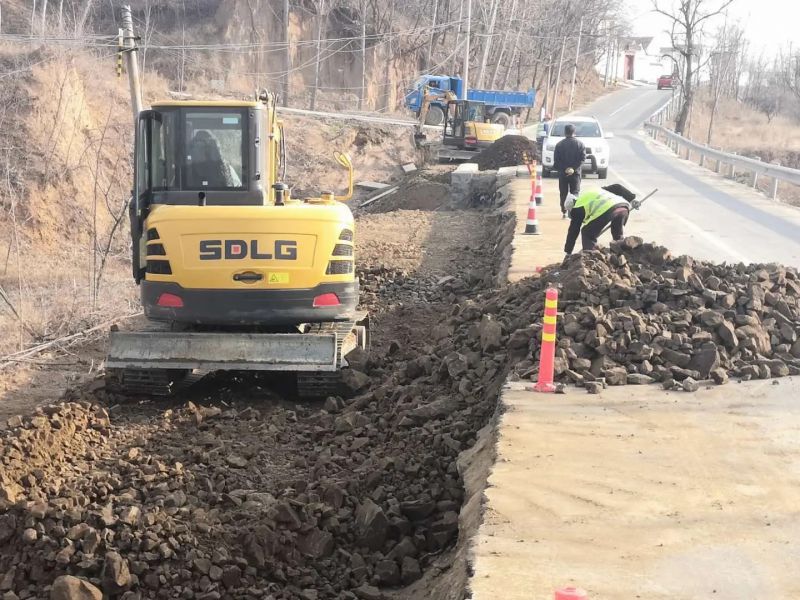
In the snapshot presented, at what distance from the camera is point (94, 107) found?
3033 cm

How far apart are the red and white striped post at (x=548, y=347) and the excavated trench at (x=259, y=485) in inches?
16.6

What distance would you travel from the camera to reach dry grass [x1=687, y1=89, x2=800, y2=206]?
172 feet

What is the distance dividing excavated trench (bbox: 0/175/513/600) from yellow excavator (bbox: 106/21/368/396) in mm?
469

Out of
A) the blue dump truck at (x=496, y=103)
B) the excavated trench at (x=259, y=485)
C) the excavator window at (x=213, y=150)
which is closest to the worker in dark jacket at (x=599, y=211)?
the excavated trench at (x=259, y=485)

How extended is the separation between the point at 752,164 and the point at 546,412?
64.3ft

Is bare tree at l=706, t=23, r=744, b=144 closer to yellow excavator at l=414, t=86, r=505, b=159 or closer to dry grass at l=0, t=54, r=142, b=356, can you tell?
yellow excavator at l=414, t=86, r=505, b=159

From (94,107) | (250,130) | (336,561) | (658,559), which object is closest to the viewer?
(658,559)

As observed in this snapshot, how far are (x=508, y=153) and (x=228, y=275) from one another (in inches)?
885

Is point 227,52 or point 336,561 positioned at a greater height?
point 227,52

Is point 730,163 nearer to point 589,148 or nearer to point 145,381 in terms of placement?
point 589,148

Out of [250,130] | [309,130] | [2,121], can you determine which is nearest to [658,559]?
[250,130]

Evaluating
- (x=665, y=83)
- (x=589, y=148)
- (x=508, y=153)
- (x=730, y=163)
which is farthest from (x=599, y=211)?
(x=665, y=83)

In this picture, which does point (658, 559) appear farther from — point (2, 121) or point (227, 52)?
point (227, 52)

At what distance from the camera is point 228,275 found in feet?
26.4
